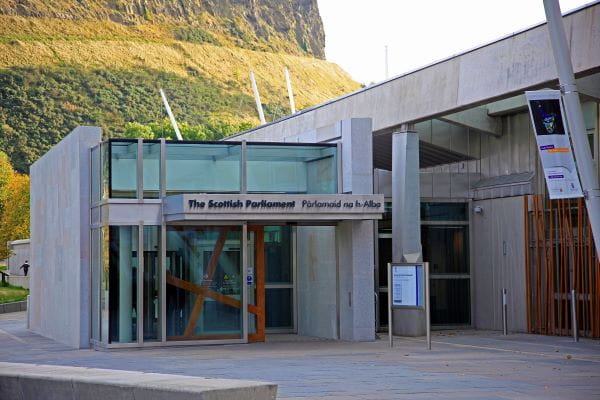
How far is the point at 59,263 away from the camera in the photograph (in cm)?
2764

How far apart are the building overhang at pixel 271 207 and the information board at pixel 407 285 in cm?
174

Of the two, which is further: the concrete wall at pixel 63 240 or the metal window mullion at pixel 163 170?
the concrete wall at pixel 63 240

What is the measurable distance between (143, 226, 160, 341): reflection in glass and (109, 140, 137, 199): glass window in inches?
33.7

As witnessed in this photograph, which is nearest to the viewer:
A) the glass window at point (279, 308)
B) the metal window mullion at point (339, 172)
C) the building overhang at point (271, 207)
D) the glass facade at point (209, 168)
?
the building overhang at point (271, 207)

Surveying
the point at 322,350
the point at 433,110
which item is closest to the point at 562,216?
the point at 433,110

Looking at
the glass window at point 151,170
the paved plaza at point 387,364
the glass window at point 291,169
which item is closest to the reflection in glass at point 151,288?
the paved plaza at point 387,364

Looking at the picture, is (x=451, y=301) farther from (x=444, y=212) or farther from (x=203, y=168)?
(x=203, y=168)

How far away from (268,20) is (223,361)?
578ft

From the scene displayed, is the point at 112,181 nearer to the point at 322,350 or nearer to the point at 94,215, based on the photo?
the point at 94,215

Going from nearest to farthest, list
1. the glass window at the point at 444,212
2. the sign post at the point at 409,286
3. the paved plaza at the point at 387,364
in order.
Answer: the paved plaza at the point at 387,364
the sign post at the point at 409,286
the glass window at the point at 444,212

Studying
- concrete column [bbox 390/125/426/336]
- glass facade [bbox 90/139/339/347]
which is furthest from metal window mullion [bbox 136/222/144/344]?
concrete column [bbox 390/125/426/336]

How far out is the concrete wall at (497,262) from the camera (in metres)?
26.7

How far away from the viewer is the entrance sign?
48.8 ft

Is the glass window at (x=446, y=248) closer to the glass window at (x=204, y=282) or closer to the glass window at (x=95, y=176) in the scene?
the glass window at (x=204, y=282)
